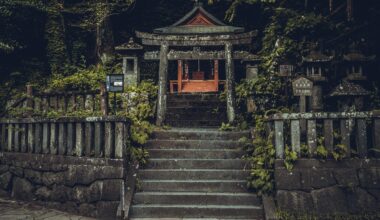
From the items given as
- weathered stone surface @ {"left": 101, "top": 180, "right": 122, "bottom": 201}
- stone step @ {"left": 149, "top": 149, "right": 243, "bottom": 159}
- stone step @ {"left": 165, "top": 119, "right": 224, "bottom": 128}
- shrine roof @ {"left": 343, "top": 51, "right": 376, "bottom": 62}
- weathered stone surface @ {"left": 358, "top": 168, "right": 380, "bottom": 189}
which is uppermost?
shrine roof @ {"left": 343, "top": 51, "right": 376, "bottom": 62}

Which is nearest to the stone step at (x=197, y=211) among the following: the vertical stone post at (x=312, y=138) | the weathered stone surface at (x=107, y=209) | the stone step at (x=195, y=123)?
the weathered stone surface at (x=107, y=209)

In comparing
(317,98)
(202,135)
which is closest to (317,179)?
(317,98)

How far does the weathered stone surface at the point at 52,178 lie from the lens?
295 inches

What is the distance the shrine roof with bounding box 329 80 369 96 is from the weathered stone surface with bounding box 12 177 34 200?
287 inches

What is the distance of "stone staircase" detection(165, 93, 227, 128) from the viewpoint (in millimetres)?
12289

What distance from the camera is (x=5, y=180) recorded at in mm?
8641

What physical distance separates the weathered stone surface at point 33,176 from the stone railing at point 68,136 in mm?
467

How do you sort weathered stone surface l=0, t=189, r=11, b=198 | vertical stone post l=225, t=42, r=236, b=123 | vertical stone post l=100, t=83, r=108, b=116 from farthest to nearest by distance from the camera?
vertical stone post l=225, t=42, r=236, b=123 → weathered stone surface l=0, t=189, r=11, b=198 → vertical stone post l=100, t=83, r=108, b=116

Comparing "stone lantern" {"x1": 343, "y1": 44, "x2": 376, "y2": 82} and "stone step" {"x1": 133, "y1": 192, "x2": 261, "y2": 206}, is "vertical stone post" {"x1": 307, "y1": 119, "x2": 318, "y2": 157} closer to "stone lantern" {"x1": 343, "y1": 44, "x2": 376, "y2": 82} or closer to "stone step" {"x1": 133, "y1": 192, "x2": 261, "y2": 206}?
"stone step" {"x1": 133, "y1": 192, "x2": 261, "y2": 206}

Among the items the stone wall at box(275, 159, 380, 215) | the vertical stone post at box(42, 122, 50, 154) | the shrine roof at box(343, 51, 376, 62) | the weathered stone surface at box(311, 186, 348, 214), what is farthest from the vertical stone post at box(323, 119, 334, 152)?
the vertical stone post at box(42, 122, 50, 154)

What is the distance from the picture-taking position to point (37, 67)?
51.7ft

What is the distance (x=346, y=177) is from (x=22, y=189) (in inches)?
274

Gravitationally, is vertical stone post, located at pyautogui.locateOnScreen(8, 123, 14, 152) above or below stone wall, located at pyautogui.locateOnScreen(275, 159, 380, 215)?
above

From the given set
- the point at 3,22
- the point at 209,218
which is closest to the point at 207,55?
the point at 209,218
